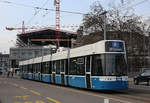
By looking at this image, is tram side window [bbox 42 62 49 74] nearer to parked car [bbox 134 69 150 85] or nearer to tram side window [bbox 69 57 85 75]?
tram side window [bbox 69 57 85 75]

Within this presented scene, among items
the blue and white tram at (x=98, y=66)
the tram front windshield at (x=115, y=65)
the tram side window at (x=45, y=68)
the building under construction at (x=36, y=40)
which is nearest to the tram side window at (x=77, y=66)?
the blue and white tram at (x=98, y=66)

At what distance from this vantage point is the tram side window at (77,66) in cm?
1775

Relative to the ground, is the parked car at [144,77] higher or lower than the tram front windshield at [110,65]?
lower

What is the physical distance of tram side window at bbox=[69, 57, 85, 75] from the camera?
17.8 m

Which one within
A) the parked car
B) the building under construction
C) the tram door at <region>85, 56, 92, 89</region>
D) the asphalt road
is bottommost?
the asphalt road

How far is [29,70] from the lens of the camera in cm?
3800

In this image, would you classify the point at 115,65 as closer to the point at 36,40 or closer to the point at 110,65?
the point at 110,65

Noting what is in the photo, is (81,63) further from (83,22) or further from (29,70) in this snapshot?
(83,22)

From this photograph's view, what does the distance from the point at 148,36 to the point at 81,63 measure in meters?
25.2

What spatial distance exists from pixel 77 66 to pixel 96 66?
3035mm

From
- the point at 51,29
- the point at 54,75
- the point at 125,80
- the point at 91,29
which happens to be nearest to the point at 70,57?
the point at 54,75

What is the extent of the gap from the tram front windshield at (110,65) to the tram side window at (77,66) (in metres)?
1.96

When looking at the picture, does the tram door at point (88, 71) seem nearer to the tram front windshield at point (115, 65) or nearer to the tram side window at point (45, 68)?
the tram front windshield at point (115, 65)

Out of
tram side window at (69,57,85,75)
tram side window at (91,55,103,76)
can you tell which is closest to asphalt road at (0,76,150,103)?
tram side window at (91,55,103,76)
